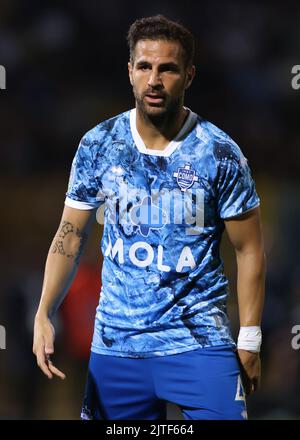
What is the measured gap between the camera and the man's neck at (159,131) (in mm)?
5020

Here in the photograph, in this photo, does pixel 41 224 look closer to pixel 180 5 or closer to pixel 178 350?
pixel 180 5

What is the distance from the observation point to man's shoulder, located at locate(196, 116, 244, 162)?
4914 mm

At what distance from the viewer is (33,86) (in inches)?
394

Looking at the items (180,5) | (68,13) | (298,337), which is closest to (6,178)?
(68,13)

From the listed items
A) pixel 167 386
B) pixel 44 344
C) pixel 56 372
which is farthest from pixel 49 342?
pixel 167 386

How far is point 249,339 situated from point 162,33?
1589mm

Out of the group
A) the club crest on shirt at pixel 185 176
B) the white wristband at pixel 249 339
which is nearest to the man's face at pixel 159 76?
the club crest on shirt at pixel 185 176

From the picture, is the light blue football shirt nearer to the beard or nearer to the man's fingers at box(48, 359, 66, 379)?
the beard

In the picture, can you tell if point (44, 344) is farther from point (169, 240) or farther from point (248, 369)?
point (248, 369)

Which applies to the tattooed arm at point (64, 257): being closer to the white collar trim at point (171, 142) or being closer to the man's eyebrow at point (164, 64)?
the white collar trim at point (171, 142)

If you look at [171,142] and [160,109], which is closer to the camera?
[160,109]

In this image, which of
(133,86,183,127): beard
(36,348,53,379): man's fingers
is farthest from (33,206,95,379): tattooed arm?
(133,86,183,127): beard

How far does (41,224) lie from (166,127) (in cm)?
455

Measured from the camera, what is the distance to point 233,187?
16.1 feet
